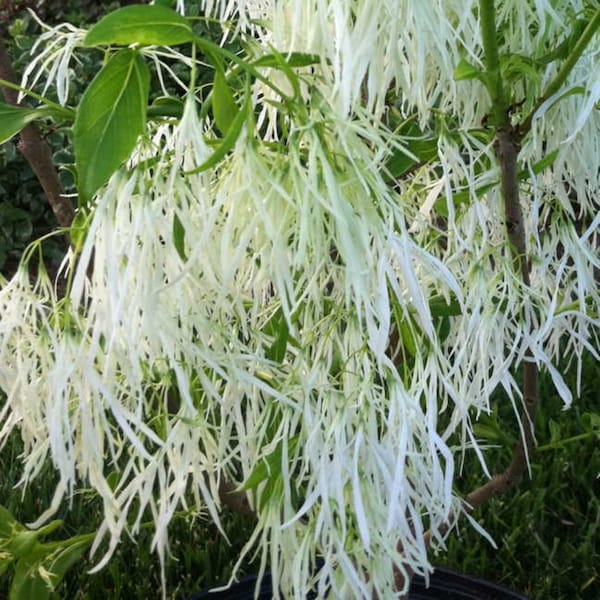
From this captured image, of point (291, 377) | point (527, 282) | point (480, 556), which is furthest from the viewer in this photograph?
point (480, 556)

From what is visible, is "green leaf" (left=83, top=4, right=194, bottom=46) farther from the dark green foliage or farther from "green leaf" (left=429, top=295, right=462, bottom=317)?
the dark green foliage

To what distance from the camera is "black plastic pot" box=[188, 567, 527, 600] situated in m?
1.08

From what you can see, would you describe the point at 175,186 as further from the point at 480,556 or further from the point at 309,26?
the point at 480,556

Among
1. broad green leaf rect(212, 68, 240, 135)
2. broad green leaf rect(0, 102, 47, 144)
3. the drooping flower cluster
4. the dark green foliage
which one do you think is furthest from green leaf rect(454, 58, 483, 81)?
the dark green foliage

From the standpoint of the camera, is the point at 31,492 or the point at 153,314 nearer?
the point at 153,314

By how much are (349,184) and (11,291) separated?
0.76ft

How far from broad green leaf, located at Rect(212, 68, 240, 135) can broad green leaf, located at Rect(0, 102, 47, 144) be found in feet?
0.33

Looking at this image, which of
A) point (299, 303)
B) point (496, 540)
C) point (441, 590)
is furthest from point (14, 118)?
point (496, 540)

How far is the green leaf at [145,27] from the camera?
494 mm

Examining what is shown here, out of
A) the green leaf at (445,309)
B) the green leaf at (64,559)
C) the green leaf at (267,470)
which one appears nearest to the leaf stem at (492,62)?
the green leaf at (445,309)

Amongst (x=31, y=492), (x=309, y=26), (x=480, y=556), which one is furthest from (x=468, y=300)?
(x=31, y=492)

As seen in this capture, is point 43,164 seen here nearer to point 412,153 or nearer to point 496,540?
point 412,153

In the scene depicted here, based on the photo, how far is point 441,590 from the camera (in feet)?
3.61

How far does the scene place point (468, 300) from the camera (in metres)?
0.65
